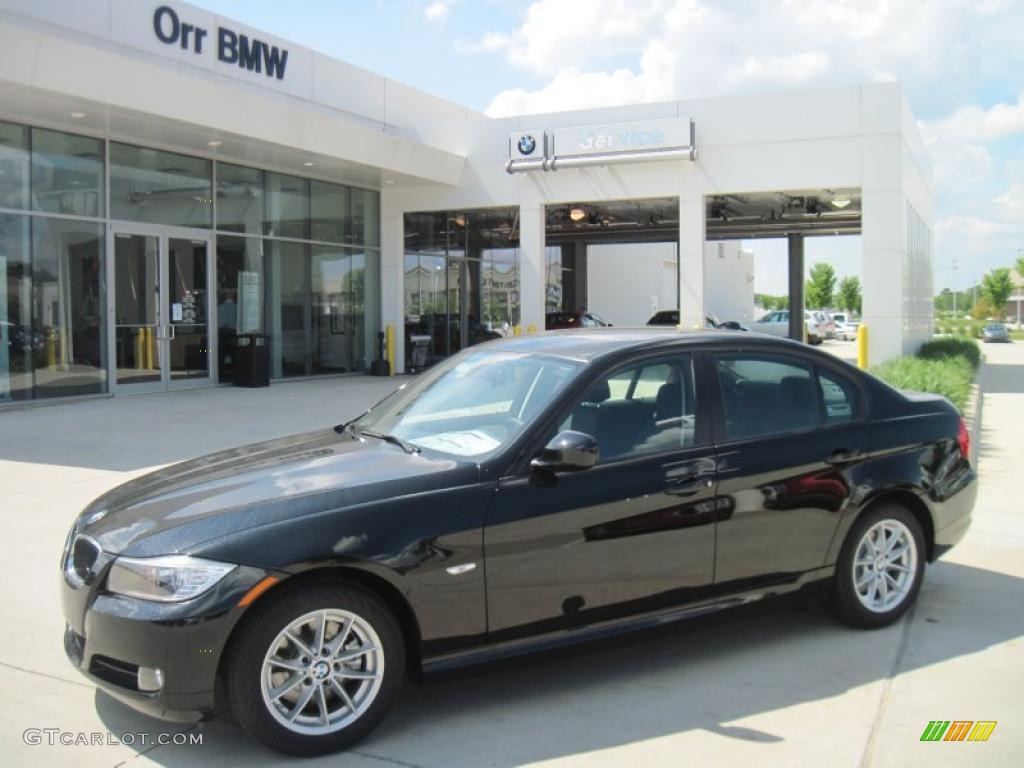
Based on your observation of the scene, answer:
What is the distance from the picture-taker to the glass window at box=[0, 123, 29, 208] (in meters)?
13.9

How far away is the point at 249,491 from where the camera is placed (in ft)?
12.3

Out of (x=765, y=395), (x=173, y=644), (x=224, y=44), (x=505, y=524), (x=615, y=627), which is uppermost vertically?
(x=224, y=44)

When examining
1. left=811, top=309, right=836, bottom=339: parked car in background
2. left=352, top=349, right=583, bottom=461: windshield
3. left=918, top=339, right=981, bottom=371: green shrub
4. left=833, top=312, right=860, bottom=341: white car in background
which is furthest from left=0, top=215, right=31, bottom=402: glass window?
left=833, top=312, right=860, bottom=341: white car in background

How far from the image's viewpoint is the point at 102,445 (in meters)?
10.6

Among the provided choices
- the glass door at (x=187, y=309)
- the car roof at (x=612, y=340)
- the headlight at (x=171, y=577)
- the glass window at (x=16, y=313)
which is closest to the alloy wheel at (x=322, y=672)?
the headlight at (x=171, y=577)

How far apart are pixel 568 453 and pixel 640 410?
0.70m

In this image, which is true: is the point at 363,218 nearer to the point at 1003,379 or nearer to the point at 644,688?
the point at 1003,379

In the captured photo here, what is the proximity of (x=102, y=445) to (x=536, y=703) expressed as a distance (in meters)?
8.13

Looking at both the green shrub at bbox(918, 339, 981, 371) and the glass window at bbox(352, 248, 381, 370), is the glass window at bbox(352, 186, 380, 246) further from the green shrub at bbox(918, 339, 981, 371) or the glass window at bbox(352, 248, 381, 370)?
the green shrub at bbox(918, 339, 981, 371)

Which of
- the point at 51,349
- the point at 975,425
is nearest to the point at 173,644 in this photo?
the point at 975,425

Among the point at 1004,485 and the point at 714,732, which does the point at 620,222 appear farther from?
the point at 714,732

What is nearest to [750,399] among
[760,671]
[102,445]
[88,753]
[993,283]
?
[760,671]

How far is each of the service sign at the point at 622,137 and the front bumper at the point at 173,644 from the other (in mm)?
17212

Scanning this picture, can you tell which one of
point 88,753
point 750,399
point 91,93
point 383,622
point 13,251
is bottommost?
point 88,753
